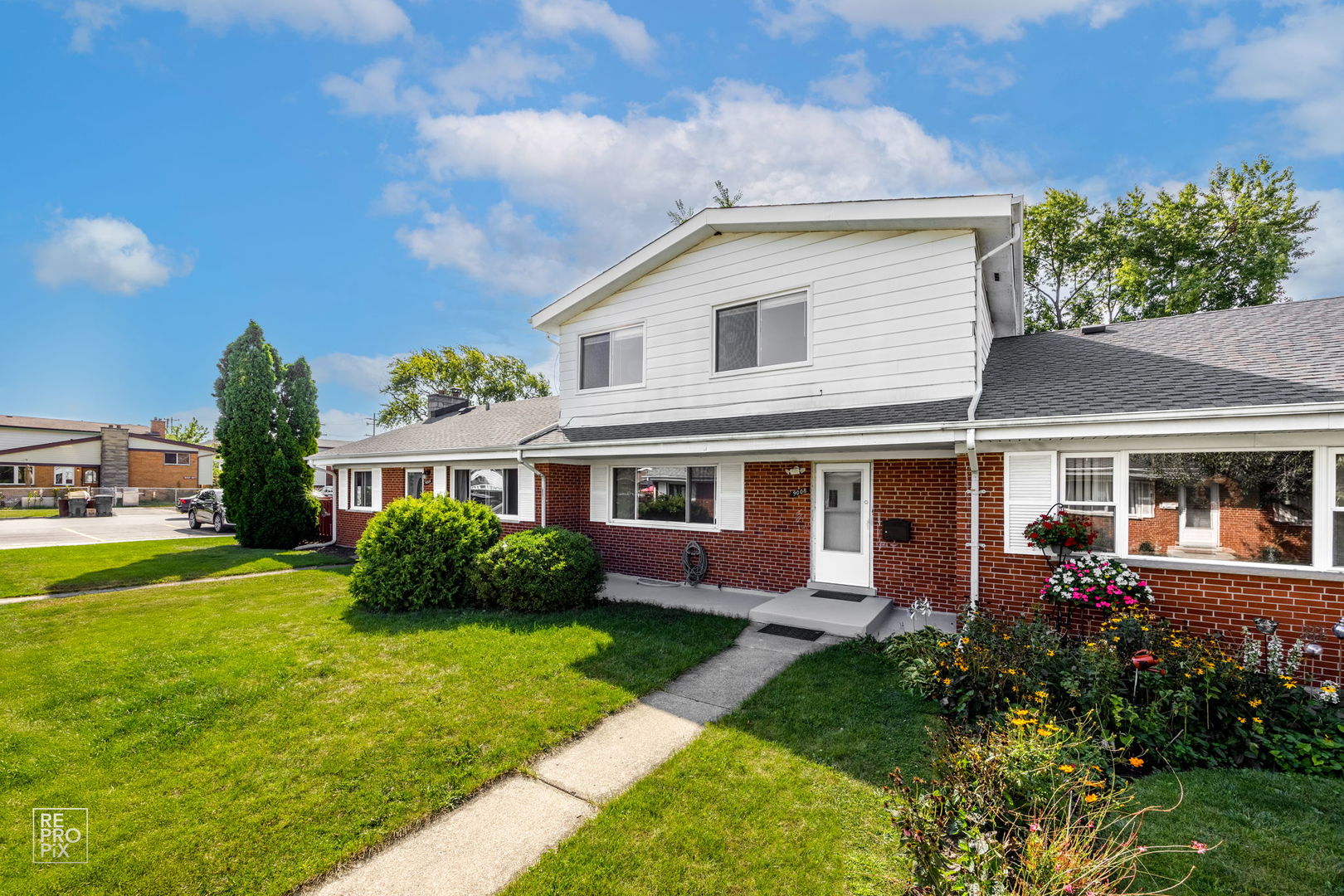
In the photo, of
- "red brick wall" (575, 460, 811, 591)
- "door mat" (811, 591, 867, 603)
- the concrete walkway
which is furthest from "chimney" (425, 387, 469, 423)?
the concrete walkway

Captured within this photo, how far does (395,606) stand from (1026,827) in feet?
27.3

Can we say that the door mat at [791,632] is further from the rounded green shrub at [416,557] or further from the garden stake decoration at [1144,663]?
the rounded green shrub at [416,557]

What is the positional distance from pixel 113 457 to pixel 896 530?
50.8 metres

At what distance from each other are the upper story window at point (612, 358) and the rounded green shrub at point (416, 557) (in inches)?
142

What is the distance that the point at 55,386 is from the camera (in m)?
56.6

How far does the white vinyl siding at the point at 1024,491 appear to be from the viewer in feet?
20.0

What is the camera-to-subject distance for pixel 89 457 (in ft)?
122

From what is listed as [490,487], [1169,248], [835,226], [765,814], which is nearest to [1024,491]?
[835,226]

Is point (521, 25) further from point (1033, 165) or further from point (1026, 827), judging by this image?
point (1033, 165)

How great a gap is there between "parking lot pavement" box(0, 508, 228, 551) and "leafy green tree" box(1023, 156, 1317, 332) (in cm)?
3294

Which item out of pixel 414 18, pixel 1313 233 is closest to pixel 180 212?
pixel 414 18

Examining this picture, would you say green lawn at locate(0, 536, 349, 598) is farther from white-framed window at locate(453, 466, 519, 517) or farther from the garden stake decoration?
the garden stake decoration

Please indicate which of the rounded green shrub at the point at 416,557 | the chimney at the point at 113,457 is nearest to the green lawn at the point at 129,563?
the rounded green shrub at the point at 416,557

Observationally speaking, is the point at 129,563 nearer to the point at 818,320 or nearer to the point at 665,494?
the point at 665,494
